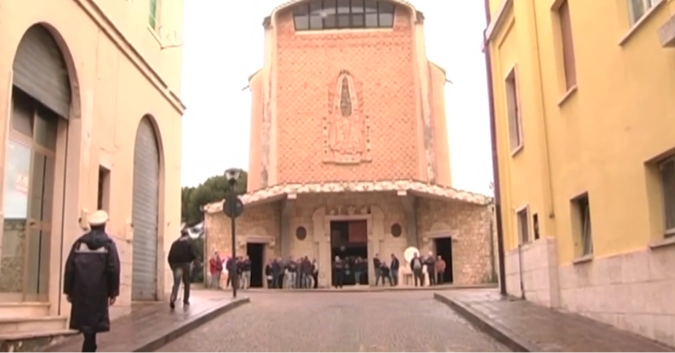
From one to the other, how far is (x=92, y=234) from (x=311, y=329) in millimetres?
4925

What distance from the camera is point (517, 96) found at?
15.8m

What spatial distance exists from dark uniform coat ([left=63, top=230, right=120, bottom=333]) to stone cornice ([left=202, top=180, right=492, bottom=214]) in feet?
74.4

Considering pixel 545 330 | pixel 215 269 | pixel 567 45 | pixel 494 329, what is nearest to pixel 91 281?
pixel 494 329

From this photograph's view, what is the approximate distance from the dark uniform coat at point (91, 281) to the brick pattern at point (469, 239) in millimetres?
23819

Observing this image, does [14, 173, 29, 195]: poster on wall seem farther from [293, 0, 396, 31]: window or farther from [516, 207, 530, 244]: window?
[293, 0, 396, 31]: window

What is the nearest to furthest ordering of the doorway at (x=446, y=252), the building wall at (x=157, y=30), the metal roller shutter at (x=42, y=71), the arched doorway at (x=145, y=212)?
1. the metal roller shutter at (x=42, y=71)
2. the building wall at (x=157, y=30)
3. the arched doorway at (x=145, y=212)
4. the doorway at (x=446, y=252)

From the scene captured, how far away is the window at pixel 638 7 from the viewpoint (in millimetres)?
9438

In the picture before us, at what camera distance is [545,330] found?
10047 mm

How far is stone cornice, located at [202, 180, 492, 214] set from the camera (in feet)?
99.5

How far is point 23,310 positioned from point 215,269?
1985cm

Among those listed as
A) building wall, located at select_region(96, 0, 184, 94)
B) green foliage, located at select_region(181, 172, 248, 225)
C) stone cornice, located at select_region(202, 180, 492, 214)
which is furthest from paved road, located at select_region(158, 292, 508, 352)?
green foliage, located at select_region(181, 172, 248, 225)

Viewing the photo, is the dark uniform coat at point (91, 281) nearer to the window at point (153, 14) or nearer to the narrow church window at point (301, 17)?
the window at point (153, 14)

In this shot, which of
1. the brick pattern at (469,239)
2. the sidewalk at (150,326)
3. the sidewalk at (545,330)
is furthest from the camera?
the brick pattern at (469,239)

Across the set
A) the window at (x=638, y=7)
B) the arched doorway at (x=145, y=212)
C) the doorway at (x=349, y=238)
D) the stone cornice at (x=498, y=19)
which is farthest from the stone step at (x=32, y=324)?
the doorway at (x=349, y=238)
